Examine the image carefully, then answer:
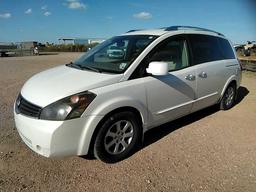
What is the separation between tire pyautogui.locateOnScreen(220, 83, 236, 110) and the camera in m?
5.98

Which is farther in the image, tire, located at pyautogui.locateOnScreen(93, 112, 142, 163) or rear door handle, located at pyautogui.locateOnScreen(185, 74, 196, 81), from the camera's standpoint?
rear door handle, located at pyautogui.locateOnScreen(185, 74, 196, 81)

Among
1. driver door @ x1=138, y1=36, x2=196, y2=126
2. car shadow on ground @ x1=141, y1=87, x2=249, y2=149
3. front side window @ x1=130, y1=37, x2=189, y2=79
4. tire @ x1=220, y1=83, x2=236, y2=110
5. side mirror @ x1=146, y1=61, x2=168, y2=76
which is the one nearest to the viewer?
side mirror @ x1=146, y1=61, x2=168, y2=76

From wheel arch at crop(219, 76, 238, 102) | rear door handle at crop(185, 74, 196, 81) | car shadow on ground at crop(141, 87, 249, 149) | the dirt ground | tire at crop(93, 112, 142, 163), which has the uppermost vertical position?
rear door handle at crop(185, 74, 196, 81)

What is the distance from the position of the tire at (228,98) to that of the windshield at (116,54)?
2.53 meters

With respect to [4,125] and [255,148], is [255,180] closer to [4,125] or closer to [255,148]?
[255,148]

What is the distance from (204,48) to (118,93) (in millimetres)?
2370

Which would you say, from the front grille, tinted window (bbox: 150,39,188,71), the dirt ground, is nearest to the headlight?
the front grille

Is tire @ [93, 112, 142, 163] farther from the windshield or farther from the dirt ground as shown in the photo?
the windshield

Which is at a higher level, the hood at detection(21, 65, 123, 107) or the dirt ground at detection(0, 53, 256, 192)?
the hood at detection(21, 65, 123, 107)

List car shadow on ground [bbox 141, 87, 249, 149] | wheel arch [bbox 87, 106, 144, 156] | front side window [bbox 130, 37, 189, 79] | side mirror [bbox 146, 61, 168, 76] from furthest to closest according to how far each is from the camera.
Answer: car shadow on ground [bbox 141, 87, 249, 149], front side window [bbox 130, 37, 189, 79], side mirror [bbox 146, 61, 168, 76], wheel arch [bbox 87, 106, 144, 156]

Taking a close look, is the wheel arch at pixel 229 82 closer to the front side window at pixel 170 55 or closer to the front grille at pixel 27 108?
the front side window at pixel 170 55

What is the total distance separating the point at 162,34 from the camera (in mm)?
4348

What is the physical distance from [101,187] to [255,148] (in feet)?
8.06

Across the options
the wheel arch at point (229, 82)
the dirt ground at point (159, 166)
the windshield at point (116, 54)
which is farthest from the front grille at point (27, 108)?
the wheel arch at point (229, 82)
